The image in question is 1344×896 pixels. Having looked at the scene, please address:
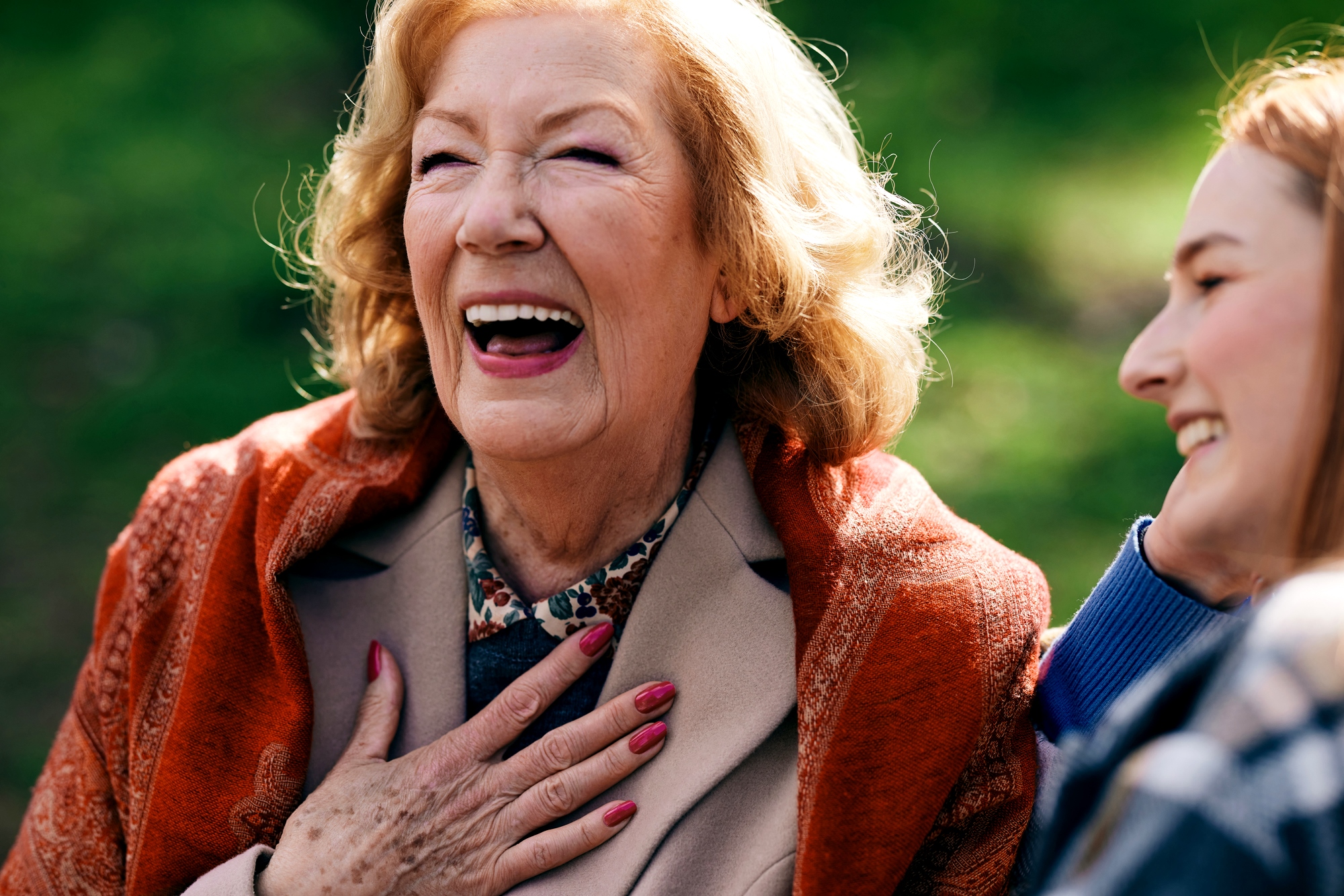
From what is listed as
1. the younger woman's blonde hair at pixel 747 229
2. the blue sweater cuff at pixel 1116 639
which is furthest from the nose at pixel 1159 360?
the younger woman's blonde hair at pixel 747 229

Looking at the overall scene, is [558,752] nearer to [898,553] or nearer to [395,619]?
[395,619]

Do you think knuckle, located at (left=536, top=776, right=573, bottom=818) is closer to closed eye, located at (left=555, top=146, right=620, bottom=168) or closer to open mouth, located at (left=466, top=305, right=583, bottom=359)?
open mouth, located at (left=466, top=305, right=583, bottom=359)

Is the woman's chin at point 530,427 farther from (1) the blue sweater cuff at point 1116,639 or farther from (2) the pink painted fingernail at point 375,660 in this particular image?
(1) the blue sweater cuff at point 1116,639

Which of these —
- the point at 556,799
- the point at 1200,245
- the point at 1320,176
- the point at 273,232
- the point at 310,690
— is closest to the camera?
the point at 1320,176

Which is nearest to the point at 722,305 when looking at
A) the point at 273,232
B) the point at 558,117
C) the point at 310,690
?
the point at 558,117

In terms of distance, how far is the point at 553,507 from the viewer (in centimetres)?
225

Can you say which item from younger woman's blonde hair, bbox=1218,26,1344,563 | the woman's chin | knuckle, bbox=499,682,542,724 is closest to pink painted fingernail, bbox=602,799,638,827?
knuckle, bbox=499,682,542,724

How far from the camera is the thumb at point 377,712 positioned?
212 cm

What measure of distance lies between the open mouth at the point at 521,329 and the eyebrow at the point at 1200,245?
3.33 ft

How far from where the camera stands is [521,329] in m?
2.17

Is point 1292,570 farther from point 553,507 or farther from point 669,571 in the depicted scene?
point 553,507

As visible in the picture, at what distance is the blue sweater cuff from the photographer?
181cm

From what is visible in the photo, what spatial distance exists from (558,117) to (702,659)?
3.37 feet

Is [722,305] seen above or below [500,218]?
below
